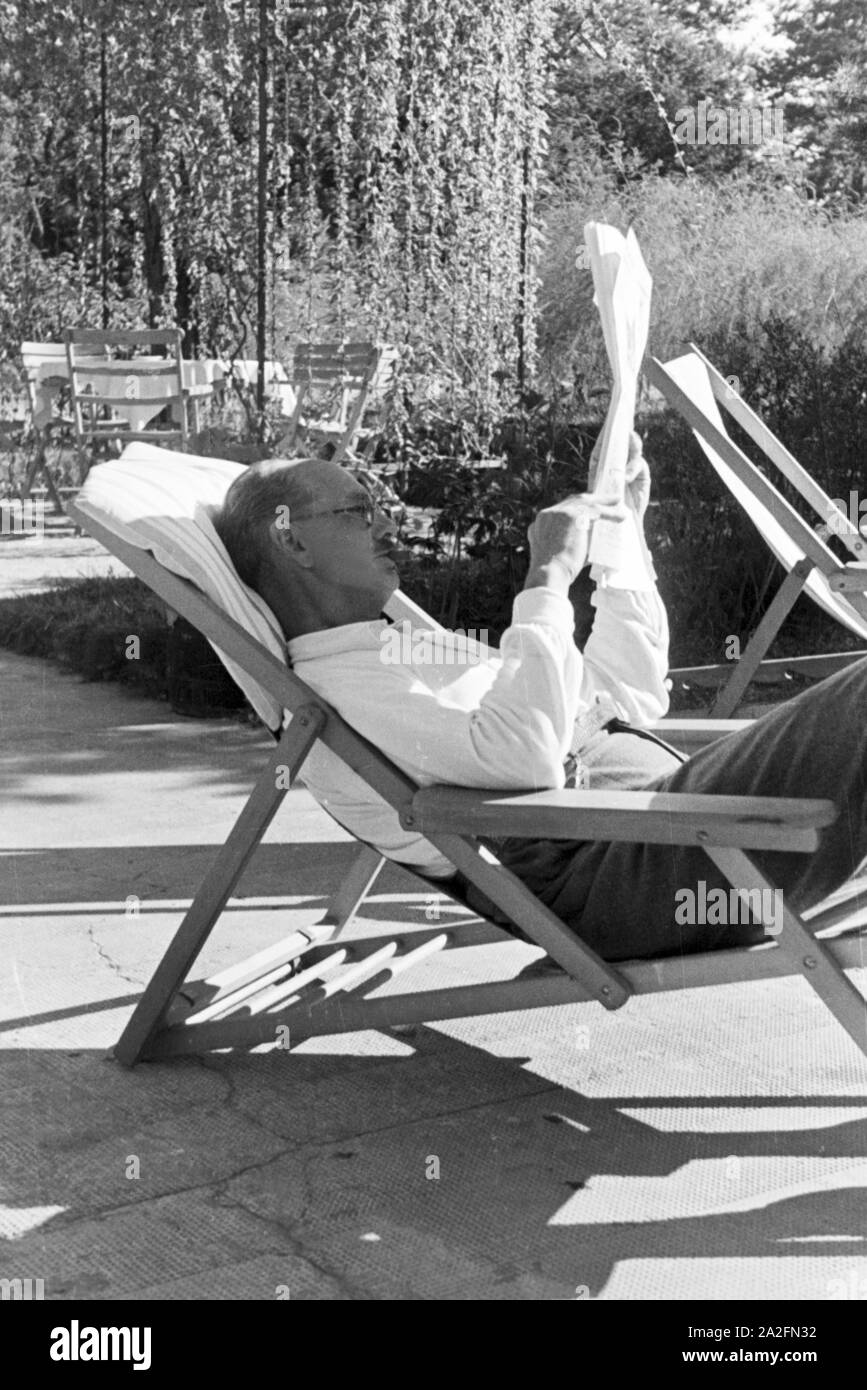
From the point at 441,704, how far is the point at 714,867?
0.54 m

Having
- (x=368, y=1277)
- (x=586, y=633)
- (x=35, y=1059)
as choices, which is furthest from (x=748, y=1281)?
(x=586, y=633)

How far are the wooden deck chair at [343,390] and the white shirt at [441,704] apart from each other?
576 centimetres

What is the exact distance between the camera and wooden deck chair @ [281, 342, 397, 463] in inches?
364

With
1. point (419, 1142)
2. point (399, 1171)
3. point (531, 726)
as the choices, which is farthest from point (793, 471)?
point (399, 1171)

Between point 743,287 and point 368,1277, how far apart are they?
9.39 metres

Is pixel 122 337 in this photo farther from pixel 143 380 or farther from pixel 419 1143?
pixel 419 1143

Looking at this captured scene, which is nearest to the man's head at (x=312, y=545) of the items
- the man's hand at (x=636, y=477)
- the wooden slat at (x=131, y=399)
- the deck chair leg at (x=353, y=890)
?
the man's hand at (x=636, y=477)

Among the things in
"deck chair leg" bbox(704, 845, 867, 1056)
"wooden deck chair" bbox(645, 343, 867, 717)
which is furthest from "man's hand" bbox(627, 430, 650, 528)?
"deck chair leg" bbox(704, 845, 867, 1056)

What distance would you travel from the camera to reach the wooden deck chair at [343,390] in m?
9.23

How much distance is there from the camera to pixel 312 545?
3.25 meters

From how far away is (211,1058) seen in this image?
3.35 m

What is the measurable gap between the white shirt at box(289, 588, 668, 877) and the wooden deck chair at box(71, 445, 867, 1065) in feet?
0.15

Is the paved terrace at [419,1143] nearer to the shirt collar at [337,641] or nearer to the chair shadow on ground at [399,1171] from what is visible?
the chair shadow on ground at [399,1171]
